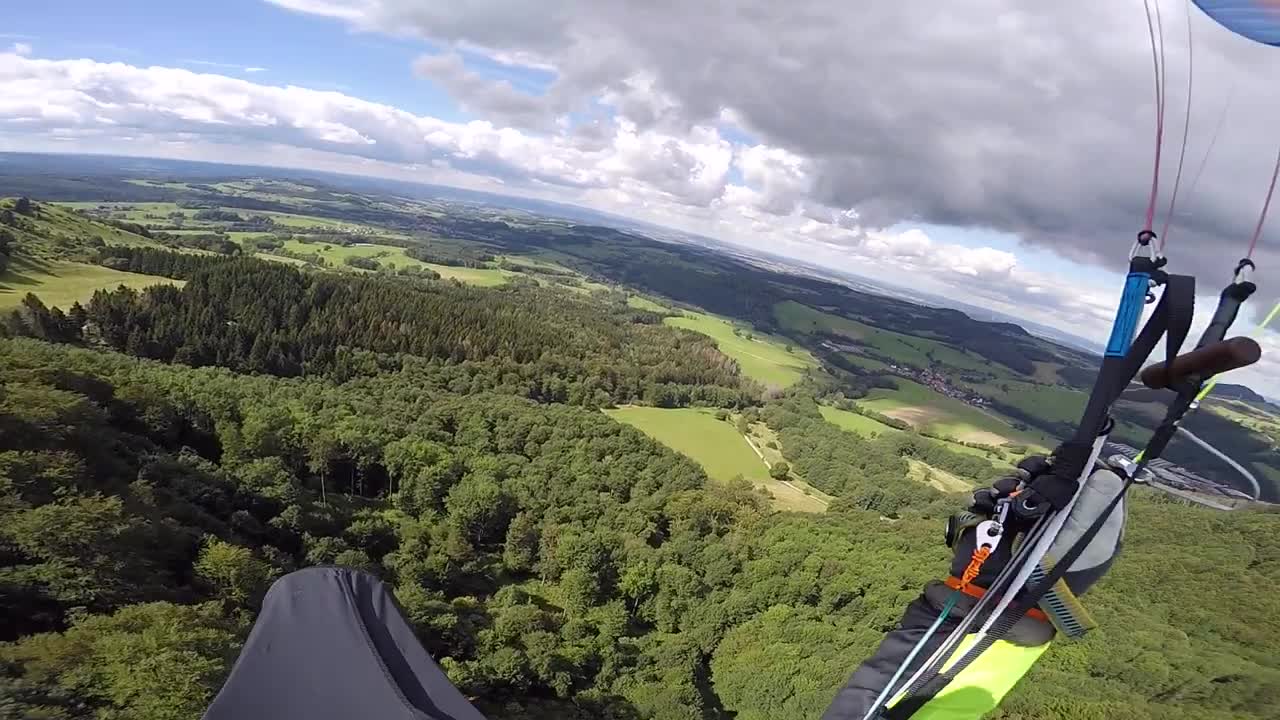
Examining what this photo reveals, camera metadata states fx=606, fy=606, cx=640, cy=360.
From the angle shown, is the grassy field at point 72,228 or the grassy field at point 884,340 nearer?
the grassy field at point 72,228

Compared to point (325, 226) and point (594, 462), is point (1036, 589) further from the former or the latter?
point (325, 226)

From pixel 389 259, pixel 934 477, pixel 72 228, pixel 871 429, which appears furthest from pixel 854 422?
pixel 389 259

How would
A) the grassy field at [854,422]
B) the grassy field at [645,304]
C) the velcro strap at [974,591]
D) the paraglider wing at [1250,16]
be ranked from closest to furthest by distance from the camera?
the paraglider wing at [1250,16]
the velcro strap at [974,591]
the grassy field at [854,422]
the grassy field at [645,304]

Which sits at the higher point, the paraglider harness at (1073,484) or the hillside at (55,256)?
the paraglider harness at (1073,484)

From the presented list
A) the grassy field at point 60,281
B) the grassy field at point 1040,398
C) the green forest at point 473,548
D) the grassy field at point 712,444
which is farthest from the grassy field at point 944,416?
the grassy field at point 60,281

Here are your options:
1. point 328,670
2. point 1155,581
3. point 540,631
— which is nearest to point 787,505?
point 1155,581

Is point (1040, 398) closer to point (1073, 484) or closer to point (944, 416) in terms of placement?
point (944, 416)

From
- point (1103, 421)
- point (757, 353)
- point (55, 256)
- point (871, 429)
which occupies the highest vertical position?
Result: point (1103, 421)

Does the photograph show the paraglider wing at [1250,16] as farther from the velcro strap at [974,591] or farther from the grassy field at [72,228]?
the grassy field at [72,228]
